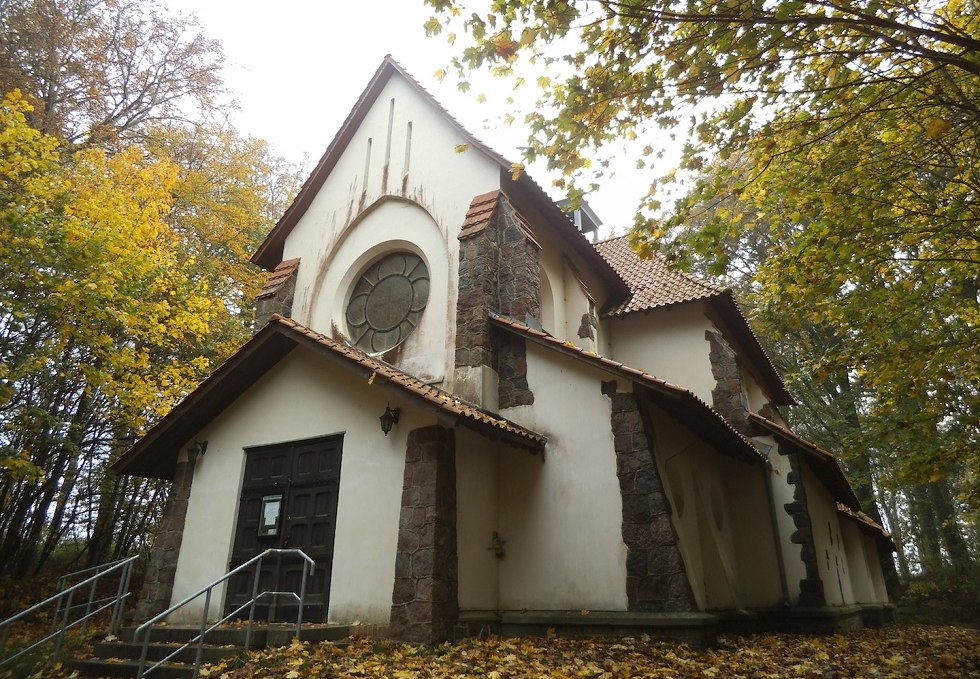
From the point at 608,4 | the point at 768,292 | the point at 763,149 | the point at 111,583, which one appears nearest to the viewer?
the point at 608,4

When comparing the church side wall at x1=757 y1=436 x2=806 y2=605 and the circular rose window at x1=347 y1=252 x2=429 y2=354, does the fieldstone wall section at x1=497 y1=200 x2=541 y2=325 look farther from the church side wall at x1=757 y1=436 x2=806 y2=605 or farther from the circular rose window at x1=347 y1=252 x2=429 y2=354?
the church side wall at x1=757 y1=436 x2=806 y2=605

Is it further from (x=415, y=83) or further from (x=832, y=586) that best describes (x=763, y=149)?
(x=832, y=586)

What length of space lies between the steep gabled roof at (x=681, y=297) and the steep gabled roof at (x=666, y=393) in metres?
3.20

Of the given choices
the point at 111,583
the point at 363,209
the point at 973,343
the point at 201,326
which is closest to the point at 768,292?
the point at 973,343

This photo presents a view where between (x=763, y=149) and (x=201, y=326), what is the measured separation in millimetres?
10532

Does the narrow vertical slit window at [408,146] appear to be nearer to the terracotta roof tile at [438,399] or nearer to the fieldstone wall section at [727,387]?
the terracotta roof tile at [438,399]

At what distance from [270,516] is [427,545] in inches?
109

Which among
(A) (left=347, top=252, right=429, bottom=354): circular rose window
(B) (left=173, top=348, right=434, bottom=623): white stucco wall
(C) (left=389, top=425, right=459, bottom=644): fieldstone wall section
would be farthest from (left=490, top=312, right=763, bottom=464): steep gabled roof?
(B) (left=173, top=348, right=434, bottom=623): white stucco wall

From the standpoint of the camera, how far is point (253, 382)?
10.1 m

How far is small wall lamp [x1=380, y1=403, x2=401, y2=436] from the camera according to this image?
27.6ft

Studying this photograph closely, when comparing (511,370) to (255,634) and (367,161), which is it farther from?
(367,161)

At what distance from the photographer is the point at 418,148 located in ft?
41.3

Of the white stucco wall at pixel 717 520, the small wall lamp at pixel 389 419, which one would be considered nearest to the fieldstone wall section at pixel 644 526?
the white stucco wall at pixel 717 520

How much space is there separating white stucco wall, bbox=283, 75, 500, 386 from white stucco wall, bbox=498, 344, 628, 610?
2.11 meters
